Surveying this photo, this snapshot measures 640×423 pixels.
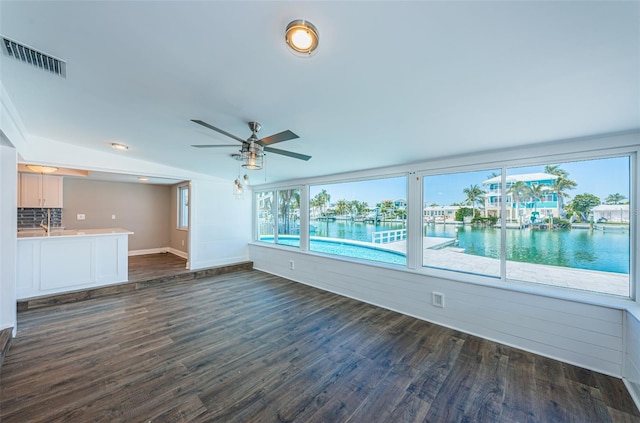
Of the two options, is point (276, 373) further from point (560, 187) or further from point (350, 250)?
point (560, 187)

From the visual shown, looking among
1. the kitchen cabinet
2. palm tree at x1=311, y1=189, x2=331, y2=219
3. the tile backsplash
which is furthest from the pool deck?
the tile backsplash

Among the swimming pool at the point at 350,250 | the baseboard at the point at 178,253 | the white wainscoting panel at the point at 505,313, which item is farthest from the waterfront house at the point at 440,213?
the baseboard at the point at 178,253

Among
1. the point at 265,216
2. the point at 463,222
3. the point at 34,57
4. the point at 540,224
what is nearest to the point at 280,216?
the point at 265,216

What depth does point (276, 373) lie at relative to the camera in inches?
86.6

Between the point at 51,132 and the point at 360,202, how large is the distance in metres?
4.81

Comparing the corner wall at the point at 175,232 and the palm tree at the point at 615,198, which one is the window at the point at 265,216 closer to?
the corner wall at the point at 175,232

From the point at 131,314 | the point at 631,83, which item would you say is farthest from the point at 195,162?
the point at 631,83

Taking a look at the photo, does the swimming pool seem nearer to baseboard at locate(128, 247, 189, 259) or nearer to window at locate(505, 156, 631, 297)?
window at locate(505, 156, 631, 297)

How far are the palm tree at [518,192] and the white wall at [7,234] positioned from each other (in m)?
5.77

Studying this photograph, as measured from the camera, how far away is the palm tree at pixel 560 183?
256 cm

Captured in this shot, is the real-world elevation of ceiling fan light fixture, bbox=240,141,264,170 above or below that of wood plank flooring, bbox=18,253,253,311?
above

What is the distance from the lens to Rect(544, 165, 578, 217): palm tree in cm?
256

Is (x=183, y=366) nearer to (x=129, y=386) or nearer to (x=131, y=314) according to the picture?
(x=129, y=386)

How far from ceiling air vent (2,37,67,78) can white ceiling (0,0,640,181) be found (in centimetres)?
8
